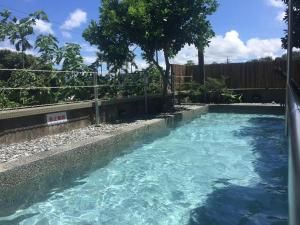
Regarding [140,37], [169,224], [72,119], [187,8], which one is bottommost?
[169,224]

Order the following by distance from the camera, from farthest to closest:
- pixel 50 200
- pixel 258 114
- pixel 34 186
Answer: pixel 258 114
pixel 34 186
pixel 50 200

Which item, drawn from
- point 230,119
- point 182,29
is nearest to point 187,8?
point 182,29

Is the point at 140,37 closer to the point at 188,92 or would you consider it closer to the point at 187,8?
the point at 187,8

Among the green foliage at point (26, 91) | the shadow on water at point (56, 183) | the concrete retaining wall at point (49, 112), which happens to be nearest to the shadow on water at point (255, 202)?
the shadow on water at point (56, 183)

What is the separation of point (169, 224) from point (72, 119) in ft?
17.7

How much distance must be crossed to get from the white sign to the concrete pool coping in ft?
4.16

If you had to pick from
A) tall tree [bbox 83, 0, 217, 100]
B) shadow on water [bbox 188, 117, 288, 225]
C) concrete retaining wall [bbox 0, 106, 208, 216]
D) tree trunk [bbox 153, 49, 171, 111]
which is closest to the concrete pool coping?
concrete retaining wall [bbox 0, 106, 208, 216]

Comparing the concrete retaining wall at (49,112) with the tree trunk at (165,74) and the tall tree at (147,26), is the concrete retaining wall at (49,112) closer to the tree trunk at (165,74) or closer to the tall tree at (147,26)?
the tree trunk at (165,74)

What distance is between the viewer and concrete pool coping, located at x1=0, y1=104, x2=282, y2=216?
5.08 metres

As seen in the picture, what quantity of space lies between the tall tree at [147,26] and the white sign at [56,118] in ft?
13.6

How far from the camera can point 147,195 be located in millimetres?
5441

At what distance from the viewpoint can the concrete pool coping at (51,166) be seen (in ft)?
16.7

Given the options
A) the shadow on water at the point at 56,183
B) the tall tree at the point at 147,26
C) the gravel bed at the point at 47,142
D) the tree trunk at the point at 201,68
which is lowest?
the shadow on water at the point at 56,183

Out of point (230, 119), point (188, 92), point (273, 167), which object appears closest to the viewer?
point (273, 167)
